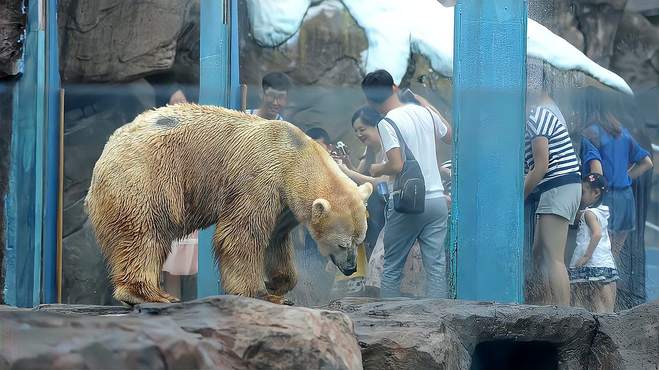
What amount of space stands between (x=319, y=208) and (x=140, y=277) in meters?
0.84

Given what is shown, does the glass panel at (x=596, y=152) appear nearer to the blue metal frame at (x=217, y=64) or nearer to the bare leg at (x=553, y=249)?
the bare leg at (x=553, y=249)

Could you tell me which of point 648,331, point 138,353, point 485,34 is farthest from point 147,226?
point 485,34

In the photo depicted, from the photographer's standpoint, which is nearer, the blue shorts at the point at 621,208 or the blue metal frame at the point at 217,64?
the blue shorts at the point at 621,208

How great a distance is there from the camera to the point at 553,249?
19.0ft

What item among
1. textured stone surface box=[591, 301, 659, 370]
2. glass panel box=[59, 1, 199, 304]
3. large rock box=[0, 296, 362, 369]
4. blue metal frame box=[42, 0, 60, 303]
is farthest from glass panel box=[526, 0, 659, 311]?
blue metal frame box=[42, 0, 60, 303]

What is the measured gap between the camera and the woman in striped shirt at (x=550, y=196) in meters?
5.75

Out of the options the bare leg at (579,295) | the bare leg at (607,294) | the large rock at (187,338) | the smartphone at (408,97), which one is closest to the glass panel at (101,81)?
the smartphone at (408,97)

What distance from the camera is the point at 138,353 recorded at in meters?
2.32

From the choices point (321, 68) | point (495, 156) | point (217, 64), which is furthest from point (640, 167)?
point (217, 64)

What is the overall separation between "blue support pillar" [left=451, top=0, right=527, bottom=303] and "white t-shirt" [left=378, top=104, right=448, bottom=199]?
0.74 ft

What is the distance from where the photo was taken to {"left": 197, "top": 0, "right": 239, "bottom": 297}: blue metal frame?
20.8 ft

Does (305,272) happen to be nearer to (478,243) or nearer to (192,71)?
(478,243)

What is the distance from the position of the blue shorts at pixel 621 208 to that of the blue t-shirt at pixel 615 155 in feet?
0.14

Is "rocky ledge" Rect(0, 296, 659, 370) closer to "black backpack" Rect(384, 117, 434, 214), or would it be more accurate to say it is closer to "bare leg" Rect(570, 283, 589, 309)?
"bare leg" Rect(570, 283, 589, 309)
